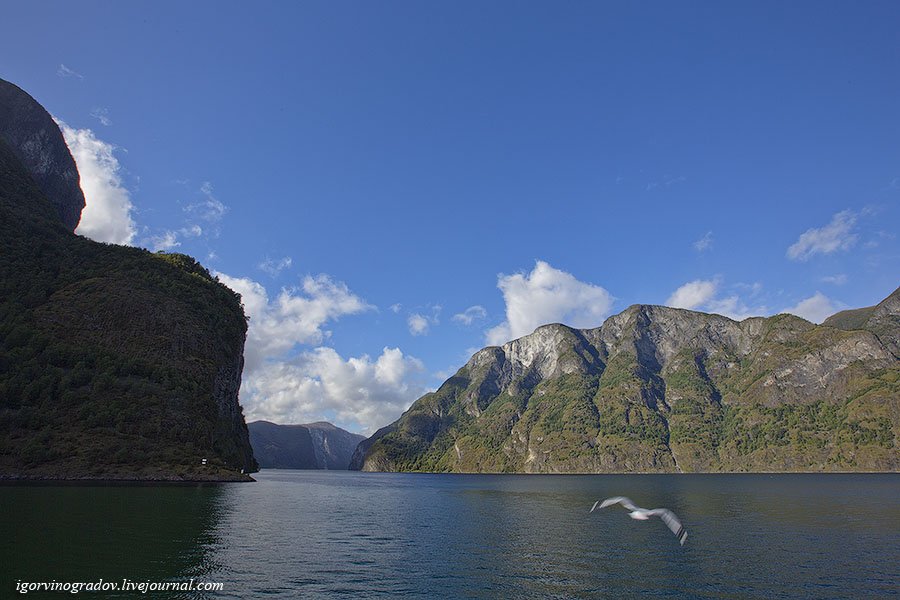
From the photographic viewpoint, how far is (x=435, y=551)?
53.9m

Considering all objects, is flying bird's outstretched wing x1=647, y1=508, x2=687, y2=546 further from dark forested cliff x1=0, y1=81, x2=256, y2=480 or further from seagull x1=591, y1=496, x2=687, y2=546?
dark forested cliff x1=0, y1=81, x2=256, y2=480

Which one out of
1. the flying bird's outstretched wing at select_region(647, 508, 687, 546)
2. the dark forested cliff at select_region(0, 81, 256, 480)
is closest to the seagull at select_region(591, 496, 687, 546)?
the flying bird's outstretched wing at select_region(647, 508, 687, 546)

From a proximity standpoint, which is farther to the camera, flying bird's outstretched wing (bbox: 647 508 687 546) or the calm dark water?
flying bird's outstretched wing (bbox: 647 508 687 546)

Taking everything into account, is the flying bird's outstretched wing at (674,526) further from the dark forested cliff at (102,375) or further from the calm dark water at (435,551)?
the dark forested cliff at (102,375)

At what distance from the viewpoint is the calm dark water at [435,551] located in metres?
37.9

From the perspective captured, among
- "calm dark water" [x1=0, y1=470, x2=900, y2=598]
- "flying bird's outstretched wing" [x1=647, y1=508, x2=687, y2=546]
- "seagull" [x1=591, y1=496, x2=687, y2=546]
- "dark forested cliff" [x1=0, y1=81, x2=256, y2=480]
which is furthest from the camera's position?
"dark forested cliff" [x1=0, y1=81, x2=256, y2=480]

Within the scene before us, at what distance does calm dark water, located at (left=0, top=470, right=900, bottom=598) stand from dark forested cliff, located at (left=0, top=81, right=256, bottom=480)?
43.1m

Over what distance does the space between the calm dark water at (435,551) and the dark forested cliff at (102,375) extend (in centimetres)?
4305

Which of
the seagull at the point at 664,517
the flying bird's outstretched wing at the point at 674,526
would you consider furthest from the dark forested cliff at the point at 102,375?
the flying bird's outstretched wing at the point at 674,526

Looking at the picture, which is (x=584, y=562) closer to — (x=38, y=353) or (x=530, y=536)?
(x=530, y=536)

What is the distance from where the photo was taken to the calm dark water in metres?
37.9

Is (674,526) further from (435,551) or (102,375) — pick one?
(102,375)

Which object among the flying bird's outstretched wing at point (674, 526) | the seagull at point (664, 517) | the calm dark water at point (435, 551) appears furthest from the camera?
the seagull at point (664, 517)

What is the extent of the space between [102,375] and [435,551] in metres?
133
